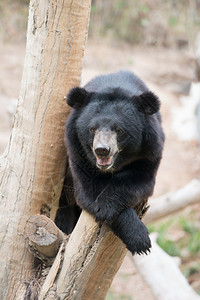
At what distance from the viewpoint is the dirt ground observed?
6.96 meters

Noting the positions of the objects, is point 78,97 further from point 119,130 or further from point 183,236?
point 183,236

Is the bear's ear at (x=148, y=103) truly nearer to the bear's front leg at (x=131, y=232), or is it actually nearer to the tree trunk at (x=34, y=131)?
the tree trunk at (x=34, y=131)

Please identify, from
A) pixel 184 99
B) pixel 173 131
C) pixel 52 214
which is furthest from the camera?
pixel 184 99

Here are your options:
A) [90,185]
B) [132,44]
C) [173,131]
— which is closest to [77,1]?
[90,185]

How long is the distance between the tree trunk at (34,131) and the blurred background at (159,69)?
1.95 meters

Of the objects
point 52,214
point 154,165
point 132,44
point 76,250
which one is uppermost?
point 132,44

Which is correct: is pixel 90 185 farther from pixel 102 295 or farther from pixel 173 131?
pixel 173 131

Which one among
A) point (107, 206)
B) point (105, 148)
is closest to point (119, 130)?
point (105, 148)

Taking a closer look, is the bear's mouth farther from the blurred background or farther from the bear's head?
the blurred background

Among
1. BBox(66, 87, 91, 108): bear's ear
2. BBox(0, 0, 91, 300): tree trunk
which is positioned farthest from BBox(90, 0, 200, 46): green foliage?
BBox(66, 87, 91, 108): bear's ear

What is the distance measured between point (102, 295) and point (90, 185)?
0.84 m

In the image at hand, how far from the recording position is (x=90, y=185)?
3.20 m

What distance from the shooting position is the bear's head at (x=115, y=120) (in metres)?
3.10

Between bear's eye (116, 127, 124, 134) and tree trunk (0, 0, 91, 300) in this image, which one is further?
tree trunk (0, 0, 91, 300)
